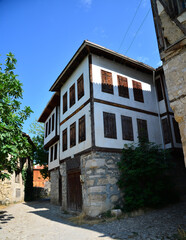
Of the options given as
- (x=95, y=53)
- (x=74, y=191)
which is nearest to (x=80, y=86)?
(x=95, y=53)

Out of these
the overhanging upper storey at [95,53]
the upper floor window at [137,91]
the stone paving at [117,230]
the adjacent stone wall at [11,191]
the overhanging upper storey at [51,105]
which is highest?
the overhanging upper storey at [95,53]

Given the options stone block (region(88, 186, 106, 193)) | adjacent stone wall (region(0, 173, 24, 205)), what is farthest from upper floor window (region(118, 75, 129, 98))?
adjacent stone wall (region(0, 173, 24, 205))

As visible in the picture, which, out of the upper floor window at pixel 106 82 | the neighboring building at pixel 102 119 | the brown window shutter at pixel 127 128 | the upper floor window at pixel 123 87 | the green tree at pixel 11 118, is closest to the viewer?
the green tree at pixel 11 118

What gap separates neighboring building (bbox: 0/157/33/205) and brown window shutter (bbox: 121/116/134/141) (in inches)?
390

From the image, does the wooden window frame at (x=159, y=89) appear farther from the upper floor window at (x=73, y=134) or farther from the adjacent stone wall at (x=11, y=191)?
the adjacent stone wall at (x=11, y=191)

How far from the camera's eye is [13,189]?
1606cm

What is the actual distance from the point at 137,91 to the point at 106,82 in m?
2.15

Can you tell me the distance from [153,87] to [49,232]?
942 cm

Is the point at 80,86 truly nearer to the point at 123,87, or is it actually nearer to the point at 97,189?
the point at 123,87

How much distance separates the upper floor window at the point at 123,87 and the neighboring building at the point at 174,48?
4578 millimetres

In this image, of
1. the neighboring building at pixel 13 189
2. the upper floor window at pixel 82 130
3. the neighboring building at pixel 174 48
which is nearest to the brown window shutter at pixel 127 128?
the upper floor window at pixel 82 130

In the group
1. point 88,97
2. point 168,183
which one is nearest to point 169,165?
point 168,183

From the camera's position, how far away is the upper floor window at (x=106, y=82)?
9953 millimetres

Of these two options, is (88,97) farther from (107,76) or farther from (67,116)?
(67,116)
